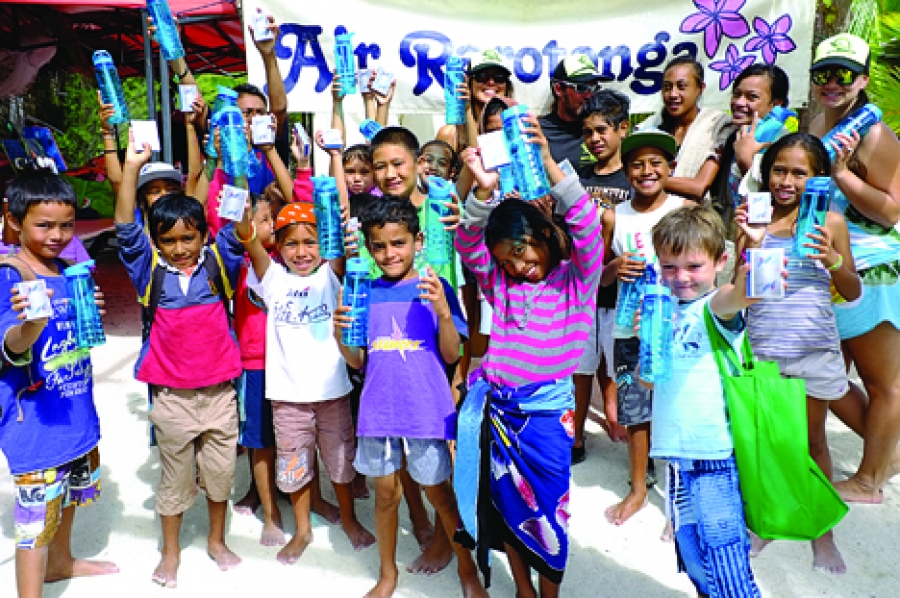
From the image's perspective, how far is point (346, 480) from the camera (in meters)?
2.99

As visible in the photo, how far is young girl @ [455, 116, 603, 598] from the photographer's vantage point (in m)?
2.32

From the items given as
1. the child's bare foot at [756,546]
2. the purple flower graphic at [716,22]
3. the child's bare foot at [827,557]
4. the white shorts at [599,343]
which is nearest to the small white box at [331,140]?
the white shorts at [599,343]

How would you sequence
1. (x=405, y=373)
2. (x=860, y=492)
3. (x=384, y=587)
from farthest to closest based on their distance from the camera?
(x=860, y=492), (x=384, y=587), (x=405, y=373)

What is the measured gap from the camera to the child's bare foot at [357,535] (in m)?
3.02

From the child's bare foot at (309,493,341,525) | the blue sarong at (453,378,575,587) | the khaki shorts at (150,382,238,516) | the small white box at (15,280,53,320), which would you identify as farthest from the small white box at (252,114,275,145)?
the child's bare foot at (309,493,341,525)

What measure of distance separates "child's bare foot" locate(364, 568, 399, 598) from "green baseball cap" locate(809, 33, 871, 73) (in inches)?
110

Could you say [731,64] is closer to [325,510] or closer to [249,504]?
[325,510]

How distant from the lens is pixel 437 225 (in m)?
2.41

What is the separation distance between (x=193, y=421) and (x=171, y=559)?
1.87ft

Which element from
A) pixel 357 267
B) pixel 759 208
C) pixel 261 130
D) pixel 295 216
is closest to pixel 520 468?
pixel 357 267

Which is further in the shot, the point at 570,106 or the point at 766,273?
the point at 570,106

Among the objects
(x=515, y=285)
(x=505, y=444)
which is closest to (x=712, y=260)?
(x=515, y=285)

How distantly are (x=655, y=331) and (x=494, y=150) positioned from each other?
74 cm

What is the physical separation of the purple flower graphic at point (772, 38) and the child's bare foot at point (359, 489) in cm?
387
